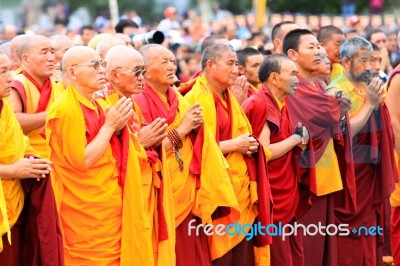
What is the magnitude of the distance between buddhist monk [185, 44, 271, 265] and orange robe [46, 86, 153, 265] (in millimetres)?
1037

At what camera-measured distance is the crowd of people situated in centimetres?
684

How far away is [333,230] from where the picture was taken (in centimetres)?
860

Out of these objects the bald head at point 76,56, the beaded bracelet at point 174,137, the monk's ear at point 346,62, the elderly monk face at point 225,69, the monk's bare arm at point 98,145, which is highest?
the bald head at point 76,56

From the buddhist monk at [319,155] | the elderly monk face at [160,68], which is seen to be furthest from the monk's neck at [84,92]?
the buddhist monk at [319,155]

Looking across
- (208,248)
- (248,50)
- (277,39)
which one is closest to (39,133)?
(208,248)

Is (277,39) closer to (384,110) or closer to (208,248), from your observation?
(384,110)

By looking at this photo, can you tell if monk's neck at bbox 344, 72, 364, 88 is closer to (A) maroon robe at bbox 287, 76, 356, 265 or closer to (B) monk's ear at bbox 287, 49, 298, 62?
(A) maroon robe at bbox 287, 76, 356, 265

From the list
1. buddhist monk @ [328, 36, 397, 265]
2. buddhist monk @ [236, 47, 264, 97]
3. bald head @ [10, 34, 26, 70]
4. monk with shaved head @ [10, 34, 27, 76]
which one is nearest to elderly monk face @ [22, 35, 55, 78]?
monk with shaved head @ [10, 34, 27, 76]

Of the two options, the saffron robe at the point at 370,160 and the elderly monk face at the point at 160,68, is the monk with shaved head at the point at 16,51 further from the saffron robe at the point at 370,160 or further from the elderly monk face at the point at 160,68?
the saffron robe at the point at 370,160

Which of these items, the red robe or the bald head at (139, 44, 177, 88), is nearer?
the bald head at (139, 44, 177, 88)

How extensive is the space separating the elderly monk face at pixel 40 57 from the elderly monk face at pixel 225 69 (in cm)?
117

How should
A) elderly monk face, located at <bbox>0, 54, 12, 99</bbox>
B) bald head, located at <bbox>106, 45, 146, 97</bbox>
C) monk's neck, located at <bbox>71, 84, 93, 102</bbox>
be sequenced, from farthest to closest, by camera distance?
1. bald head, located at <bbox>106, 45, 146, 97</bbox>
2. monk's neck, located at <bbox>71, 84, 93, 102</bbox>
3. elderly monk face, located at <bbox>0, 54, 12, 99</bbox>

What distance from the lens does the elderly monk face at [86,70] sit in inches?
276

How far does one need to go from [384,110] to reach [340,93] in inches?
16.7
